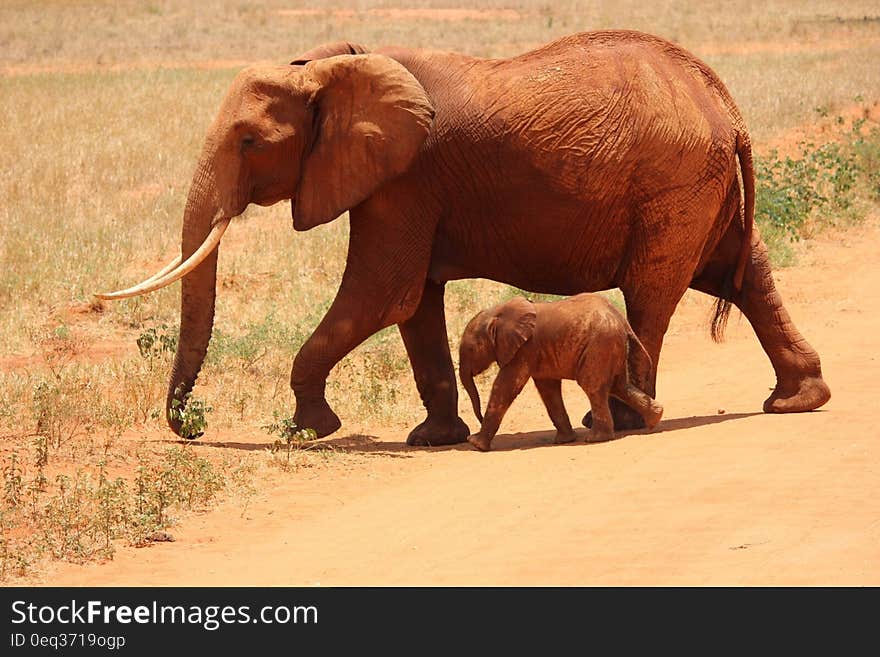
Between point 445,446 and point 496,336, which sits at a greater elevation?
point 496,336

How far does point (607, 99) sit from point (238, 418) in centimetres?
351

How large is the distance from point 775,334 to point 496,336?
2.15m

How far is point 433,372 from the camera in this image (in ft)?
33.4

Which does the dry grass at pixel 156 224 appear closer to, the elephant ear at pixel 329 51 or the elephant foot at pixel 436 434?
the elephant foot at pixel 436 434

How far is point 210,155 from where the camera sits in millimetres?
9445

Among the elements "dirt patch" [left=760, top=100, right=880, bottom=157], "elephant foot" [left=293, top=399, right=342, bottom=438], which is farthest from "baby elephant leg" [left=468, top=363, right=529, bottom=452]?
"dirt patch" [left=760, top=100, right=880, bottom=157]

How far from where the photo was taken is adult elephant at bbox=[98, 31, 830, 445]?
31.3ft

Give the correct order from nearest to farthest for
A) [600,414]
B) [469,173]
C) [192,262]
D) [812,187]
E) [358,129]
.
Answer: [192,262]
[600,414]
[358,129]
[469,173]
[812,187]

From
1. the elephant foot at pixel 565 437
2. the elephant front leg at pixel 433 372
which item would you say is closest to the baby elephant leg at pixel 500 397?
the elephant foot at pixel 565 437

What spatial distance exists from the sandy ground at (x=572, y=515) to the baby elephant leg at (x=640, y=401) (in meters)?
0.19

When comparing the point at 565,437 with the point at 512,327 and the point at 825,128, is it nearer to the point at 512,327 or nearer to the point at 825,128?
the point at 512,327

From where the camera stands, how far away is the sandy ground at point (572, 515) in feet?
21.4

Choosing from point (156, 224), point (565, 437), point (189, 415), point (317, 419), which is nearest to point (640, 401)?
point (565, 437)
